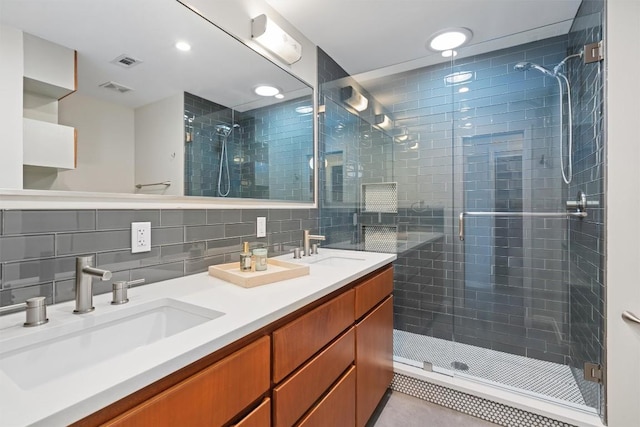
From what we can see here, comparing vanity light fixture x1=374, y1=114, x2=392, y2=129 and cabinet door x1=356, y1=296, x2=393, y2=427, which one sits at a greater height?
vanity light fixture x1=374, y1=114, x2=392, y2=129

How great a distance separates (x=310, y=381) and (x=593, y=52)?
6.82ft

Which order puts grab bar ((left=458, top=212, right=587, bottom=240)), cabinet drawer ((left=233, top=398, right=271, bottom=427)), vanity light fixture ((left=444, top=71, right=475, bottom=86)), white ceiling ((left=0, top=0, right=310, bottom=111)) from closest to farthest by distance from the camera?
cabinet drawer ((left=233, top=398, right=271, bottom=427)), white ceiling ((left=0, top=0, right=310, bottom=111)), grab bar ((left=458, top=212, right=587, bottom=240)), vanity light fixture ((left=444, top=71, right=475, bottom=86))

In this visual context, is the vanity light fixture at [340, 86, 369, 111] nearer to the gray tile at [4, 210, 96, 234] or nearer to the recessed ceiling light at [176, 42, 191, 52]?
the recessed ceiling light at [176, 42, 191, 52]

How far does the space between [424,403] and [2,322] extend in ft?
6.73

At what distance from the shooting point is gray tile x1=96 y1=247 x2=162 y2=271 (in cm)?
105

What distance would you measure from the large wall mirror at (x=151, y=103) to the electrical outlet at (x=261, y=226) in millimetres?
142

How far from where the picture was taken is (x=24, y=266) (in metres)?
0.88

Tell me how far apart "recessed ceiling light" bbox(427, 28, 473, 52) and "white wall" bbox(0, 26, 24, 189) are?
2.24 metres

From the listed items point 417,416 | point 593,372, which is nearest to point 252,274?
point 417,416

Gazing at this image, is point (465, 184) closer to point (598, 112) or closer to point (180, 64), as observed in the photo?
point (598, 112)

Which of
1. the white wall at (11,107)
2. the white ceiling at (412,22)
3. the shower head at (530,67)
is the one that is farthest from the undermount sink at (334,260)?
the shower head at (530,67)

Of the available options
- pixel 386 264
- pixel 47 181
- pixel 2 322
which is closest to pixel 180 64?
pixel 47 181
